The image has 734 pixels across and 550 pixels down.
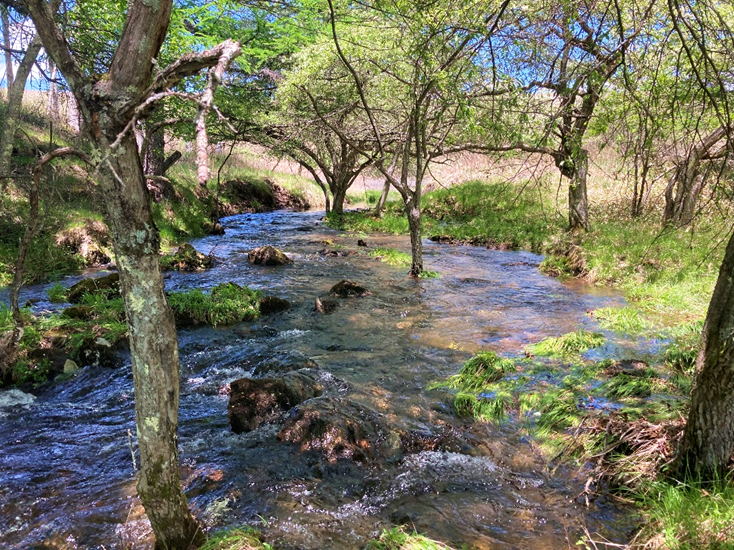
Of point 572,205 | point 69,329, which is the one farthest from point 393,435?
point 572,205

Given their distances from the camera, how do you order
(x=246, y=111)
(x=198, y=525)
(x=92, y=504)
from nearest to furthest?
1. (x=198, y=525)
2. (x=92, y=504)
3. (x=246, y=111)

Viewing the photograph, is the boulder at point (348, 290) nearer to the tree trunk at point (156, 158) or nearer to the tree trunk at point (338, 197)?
the tree trunk at point (156, 158)

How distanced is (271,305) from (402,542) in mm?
6490

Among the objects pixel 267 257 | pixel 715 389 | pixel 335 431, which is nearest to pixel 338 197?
pixel 267 257

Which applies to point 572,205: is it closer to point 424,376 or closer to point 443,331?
point 443,331

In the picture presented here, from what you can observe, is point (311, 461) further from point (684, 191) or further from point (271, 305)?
point (271, 305)

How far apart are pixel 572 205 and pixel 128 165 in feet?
45.5

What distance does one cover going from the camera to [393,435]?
457 centimetres

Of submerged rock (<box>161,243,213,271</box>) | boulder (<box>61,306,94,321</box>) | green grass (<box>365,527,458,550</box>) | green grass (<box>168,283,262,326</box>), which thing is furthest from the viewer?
submerged rock (<box>161,243,213,271</box>)

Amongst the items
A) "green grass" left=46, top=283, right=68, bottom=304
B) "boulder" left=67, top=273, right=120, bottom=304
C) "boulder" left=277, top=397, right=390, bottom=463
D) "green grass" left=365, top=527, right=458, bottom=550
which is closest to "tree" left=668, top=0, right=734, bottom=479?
"green grass" left=365, top=527, right=458, bottom=550

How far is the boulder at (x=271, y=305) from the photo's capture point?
8.91m

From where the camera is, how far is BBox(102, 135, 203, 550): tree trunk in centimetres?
218

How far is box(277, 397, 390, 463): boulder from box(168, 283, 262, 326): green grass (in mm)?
3941

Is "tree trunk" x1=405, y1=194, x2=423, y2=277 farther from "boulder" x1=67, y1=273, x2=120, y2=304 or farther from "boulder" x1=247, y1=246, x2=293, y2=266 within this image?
"boulder" x1=67, y1=273, x2=120, y2=304
